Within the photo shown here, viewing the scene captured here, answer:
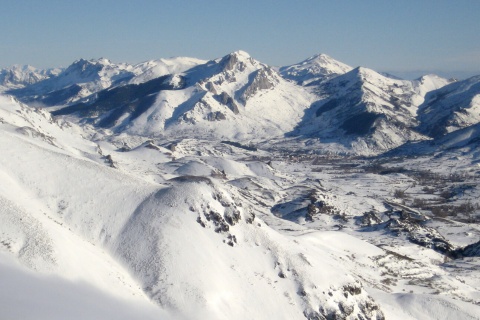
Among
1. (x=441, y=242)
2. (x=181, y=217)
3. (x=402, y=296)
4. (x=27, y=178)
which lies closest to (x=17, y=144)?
(x=27, y=178)

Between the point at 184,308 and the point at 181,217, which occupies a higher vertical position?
the point at 181,217

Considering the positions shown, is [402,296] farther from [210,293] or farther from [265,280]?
[210,293]

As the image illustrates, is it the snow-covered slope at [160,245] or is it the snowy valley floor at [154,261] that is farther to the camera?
the snow-covered slope at [160,245]

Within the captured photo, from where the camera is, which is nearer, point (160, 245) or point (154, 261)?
point (154, 261)

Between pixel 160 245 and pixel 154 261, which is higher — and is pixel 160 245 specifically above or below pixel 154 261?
above

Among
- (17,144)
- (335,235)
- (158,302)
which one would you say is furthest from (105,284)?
(335,235)

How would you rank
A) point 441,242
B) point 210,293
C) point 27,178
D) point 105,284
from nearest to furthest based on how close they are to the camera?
point 105,284, point 210,293, point 27,178, point 441,242

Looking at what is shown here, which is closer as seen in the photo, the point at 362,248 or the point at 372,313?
the point at 372,313

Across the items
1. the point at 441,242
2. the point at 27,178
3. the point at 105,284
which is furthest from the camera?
the point at 441,242

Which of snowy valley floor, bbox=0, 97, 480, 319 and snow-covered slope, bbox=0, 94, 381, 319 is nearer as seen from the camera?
snowy valley floor, bbox=0, 97, 480, 319
